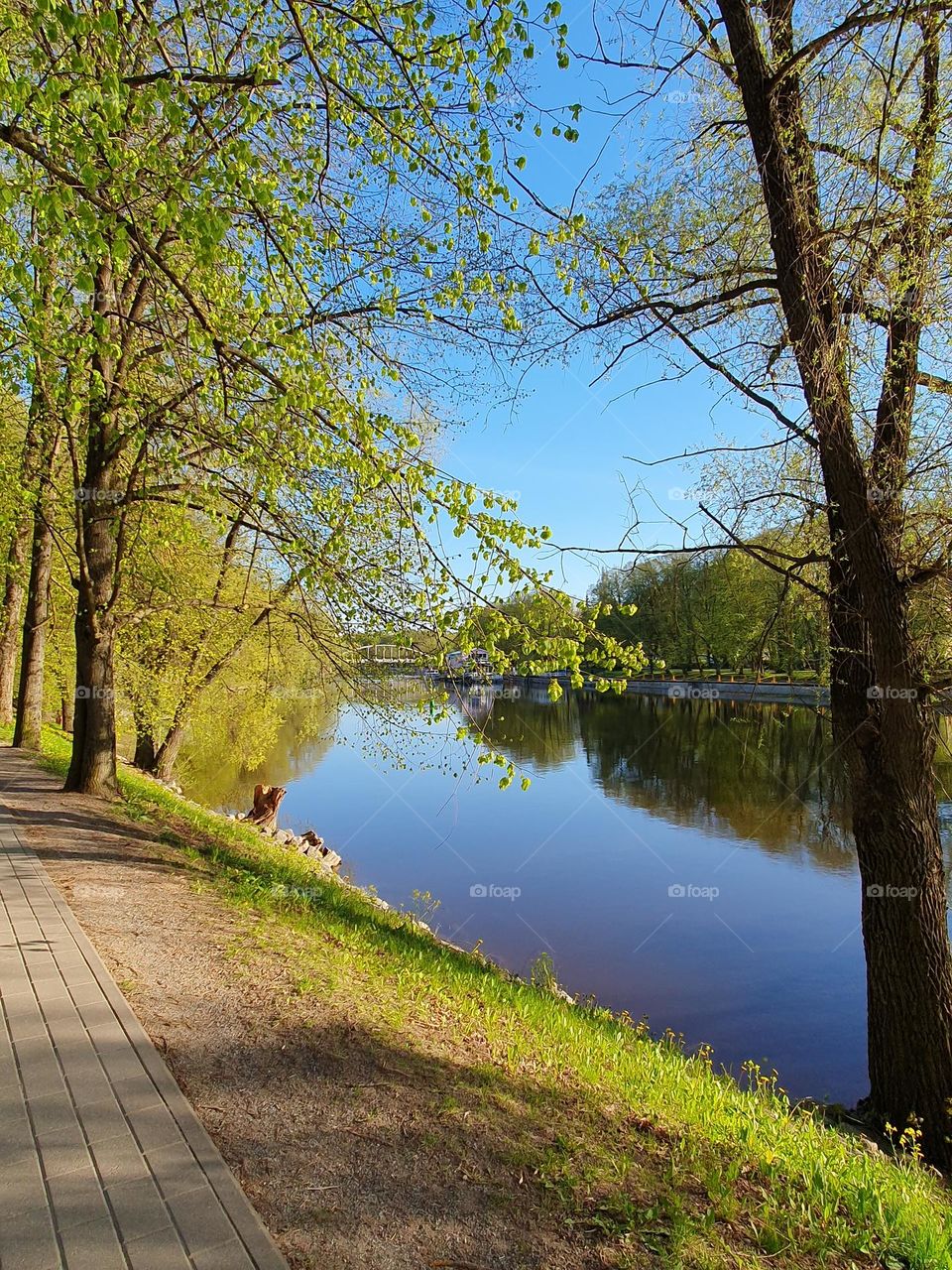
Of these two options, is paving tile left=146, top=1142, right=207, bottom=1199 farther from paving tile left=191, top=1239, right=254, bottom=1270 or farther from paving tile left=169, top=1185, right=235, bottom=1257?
paving tile left=191, top=1239, right=254, bottom=1270

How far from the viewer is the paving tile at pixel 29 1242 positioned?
2.28 m

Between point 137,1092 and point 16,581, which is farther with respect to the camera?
point 16,581

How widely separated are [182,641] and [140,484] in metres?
5.66

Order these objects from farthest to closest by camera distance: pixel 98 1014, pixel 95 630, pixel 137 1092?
pixel 95 630, pixel 98 1014, pixel 137 1092

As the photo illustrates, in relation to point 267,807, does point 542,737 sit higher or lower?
higher

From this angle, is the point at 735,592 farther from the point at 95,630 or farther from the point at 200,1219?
the point at 95,630

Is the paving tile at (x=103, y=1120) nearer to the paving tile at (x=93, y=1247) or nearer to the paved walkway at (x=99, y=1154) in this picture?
the paved walkway at (x=99, y=1154)

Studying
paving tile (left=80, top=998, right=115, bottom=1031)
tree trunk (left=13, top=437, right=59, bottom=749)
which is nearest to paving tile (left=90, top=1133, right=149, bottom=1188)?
paving tile (left=80, top=998, right=115, bottom=1031)

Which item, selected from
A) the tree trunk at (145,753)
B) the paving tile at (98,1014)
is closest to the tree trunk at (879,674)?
the paving tile at (98,1014)

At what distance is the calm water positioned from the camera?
29.8 ft

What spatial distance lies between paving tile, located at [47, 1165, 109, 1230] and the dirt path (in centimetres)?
47

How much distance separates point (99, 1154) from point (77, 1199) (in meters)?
0.24

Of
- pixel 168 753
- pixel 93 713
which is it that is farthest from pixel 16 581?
pixel 93 713

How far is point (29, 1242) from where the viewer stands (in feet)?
7.75
